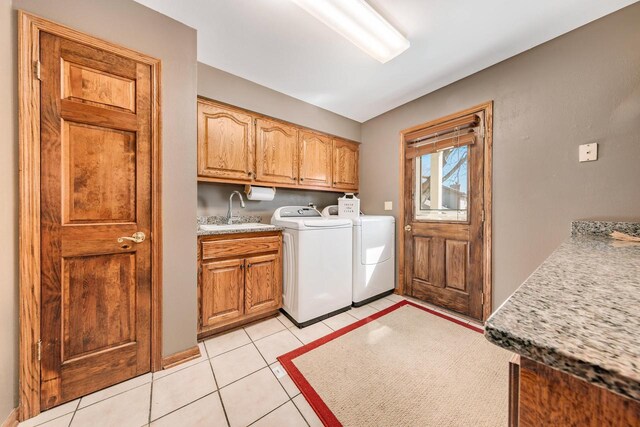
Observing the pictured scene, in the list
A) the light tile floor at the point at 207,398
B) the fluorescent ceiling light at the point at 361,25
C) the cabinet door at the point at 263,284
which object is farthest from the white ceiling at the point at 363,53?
the light tile floor at the point at 207,398

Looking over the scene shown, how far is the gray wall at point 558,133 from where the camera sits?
1.47 metres

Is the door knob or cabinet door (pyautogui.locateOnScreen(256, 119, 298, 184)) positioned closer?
the door knob

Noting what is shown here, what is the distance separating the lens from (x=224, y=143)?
2.19m

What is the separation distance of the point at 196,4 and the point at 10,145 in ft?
4.21

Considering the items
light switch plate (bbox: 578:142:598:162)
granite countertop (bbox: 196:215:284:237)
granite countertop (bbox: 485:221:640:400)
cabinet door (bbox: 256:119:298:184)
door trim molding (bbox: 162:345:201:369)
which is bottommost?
door trim molding (bbox: 162:345:201:369)

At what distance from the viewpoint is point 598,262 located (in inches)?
32.1

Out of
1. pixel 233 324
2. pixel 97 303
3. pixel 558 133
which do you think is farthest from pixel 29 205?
pixel 558 133

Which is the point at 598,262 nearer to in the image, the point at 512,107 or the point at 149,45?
the point at 512,107

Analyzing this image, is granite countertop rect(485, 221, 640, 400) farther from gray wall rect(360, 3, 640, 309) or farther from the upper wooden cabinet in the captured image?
the upper wooden cabinet

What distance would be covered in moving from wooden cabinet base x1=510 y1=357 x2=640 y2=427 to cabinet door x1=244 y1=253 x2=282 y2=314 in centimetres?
192

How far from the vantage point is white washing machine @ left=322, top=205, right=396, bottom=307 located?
2.46 metres

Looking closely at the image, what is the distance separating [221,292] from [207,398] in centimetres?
73

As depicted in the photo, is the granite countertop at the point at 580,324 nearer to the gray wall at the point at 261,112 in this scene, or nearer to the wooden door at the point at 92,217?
the wooden door at the point at 92,217

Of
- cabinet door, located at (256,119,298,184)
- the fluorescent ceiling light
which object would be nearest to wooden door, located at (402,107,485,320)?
the fluorescent ceiling light
